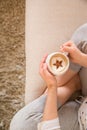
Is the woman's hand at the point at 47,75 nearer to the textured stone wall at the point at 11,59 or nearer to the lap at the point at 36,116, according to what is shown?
the lap at the point at 36,116

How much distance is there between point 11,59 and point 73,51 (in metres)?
0.35

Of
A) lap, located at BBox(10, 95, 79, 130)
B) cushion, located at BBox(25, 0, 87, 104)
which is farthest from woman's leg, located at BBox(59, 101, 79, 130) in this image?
cushion, located at BBox(25, 0, 87, 104)

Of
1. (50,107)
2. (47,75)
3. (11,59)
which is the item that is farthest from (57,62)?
(11,59)

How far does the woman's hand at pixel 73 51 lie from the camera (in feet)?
3.14

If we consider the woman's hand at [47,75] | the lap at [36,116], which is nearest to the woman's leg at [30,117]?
the lap at [36,116]

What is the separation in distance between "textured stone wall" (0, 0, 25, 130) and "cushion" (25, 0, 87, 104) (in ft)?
0.19

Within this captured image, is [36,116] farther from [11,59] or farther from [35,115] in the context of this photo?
[11,59]

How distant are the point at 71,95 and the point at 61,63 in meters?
0.25

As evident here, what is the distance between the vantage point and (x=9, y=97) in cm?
120

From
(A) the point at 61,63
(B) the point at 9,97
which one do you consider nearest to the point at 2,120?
(B) the point at 9,97

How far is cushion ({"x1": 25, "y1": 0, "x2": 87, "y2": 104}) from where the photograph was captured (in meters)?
1.12

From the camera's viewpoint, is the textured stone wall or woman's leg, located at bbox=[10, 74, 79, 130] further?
the textured stone wall

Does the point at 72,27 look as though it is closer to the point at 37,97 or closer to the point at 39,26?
the point at 39,26

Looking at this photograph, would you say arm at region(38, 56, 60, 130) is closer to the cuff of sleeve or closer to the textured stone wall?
the cuff of sleeve
